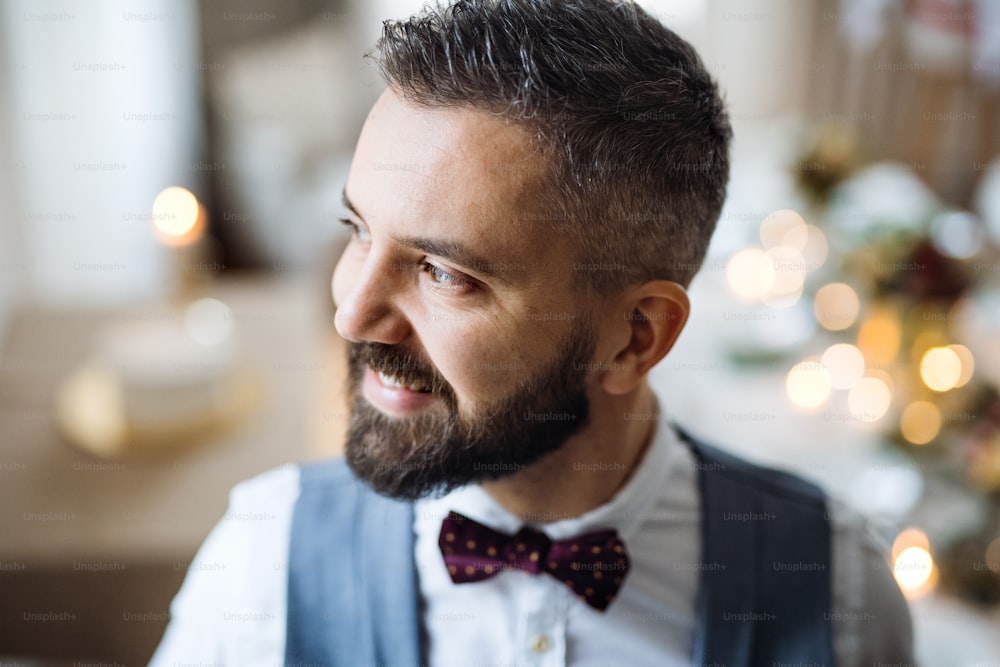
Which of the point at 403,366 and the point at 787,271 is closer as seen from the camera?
the point at 403,366

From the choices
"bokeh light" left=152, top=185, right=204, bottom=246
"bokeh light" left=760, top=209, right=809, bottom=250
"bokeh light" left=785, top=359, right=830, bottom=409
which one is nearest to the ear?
"bokeh light" left=152, top=185, right=204, bottom=246

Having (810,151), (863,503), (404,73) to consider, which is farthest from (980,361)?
(404,73)

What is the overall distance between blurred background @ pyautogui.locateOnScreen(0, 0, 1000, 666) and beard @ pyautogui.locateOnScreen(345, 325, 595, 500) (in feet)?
1.10

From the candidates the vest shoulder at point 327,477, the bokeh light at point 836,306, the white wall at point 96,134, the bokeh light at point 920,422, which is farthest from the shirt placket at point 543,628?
the white wall at point 96,134

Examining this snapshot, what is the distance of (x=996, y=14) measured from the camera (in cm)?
389

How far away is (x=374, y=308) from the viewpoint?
2.52 ft

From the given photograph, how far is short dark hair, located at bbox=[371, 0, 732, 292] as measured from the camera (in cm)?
74

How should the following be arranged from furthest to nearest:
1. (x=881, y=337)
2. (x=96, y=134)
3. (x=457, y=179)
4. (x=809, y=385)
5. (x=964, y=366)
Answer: (x=96, y=134) < (x=809, y=385) < (x=881, y=337) < (x=964, y=366) < (x=457, y=179)

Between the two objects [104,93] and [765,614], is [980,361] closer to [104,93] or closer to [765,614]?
[765,614]

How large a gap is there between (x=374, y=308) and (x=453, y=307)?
0.23 ft

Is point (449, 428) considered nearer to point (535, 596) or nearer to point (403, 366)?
point (403, 366)

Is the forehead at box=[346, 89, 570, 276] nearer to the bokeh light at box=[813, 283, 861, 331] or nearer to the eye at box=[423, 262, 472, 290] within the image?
the eye at box=[423, 262, 472, 290]

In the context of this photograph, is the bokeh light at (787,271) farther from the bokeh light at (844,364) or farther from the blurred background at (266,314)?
the bokeh light at (844,364)

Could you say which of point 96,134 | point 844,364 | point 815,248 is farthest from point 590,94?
point 96,134
